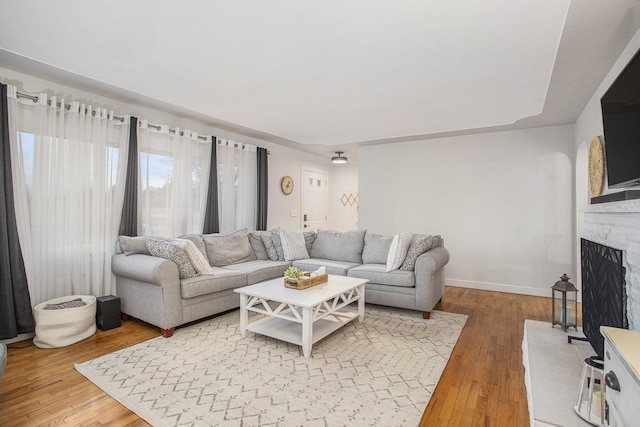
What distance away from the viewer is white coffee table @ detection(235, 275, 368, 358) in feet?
8.55

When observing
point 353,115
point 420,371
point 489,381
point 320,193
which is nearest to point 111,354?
point 420,371

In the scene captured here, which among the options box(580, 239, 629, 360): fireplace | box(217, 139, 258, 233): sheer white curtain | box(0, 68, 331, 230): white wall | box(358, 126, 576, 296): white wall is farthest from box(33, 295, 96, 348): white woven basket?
box(358, 126, 576, 296): white wall

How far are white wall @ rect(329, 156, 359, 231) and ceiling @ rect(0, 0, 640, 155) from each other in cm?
355

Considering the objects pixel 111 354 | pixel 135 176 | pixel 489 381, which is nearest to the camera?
pixel 489 381

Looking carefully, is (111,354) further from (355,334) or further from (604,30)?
(604,30)

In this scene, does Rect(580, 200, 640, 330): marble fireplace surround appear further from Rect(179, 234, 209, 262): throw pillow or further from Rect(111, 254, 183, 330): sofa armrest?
Rect(179, 234, 209, 262): throw pillow

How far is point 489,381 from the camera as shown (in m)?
2.27

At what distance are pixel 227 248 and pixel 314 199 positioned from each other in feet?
10.1

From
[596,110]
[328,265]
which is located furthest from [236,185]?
[596,110]

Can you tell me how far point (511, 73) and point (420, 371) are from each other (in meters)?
2.50

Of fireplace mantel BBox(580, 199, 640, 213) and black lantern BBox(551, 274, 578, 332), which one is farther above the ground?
fireplace mantel BBox(580, 199, 640, 213)

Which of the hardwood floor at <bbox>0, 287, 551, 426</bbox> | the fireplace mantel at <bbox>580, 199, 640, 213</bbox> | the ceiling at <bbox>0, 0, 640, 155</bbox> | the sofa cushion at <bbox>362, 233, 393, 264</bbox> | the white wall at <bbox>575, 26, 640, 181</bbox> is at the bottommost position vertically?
the hardwood floor at <bbox>0, 287, 551, 426</bbox>

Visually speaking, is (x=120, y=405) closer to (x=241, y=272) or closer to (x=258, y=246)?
(x=241, y=272)

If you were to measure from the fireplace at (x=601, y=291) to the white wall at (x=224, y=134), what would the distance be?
4438mm
